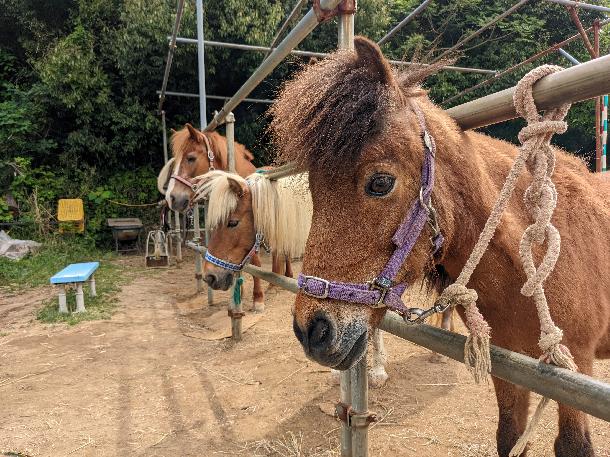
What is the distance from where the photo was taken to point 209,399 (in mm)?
3268

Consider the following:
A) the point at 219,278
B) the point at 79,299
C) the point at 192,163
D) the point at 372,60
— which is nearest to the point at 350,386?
the point at 372,60

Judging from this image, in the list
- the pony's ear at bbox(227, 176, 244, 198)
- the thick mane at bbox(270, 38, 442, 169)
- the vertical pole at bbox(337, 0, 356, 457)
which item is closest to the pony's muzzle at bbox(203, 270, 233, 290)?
the pony's ear at bbox(227, 176, 244, 198)

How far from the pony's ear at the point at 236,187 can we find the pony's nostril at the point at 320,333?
305 centimetres

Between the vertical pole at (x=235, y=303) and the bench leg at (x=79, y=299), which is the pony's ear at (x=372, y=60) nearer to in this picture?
the vertical pole at (x=235, y=303)

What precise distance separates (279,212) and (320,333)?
307cm

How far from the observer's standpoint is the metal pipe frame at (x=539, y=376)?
772 mm

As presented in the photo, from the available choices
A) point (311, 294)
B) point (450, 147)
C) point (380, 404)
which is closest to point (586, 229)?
point (450, 147)

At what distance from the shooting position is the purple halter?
1086mm

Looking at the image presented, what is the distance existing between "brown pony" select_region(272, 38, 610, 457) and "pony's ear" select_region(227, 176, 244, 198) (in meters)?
2.62

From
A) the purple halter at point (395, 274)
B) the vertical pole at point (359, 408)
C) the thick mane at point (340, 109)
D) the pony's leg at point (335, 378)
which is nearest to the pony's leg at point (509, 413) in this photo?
the vertical pole at point (359, 408)

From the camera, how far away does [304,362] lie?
12.5 feet

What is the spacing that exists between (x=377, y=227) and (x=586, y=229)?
0.86 meters

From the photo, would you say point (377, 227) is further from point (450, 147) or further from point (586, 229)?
point (586, 229)

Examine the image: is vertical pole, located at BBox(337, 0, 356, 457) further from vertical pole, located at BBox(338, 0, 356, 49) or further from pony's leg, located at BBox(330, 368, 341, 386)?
pony's leg, located at BBox(330, 368, 341, 386)
